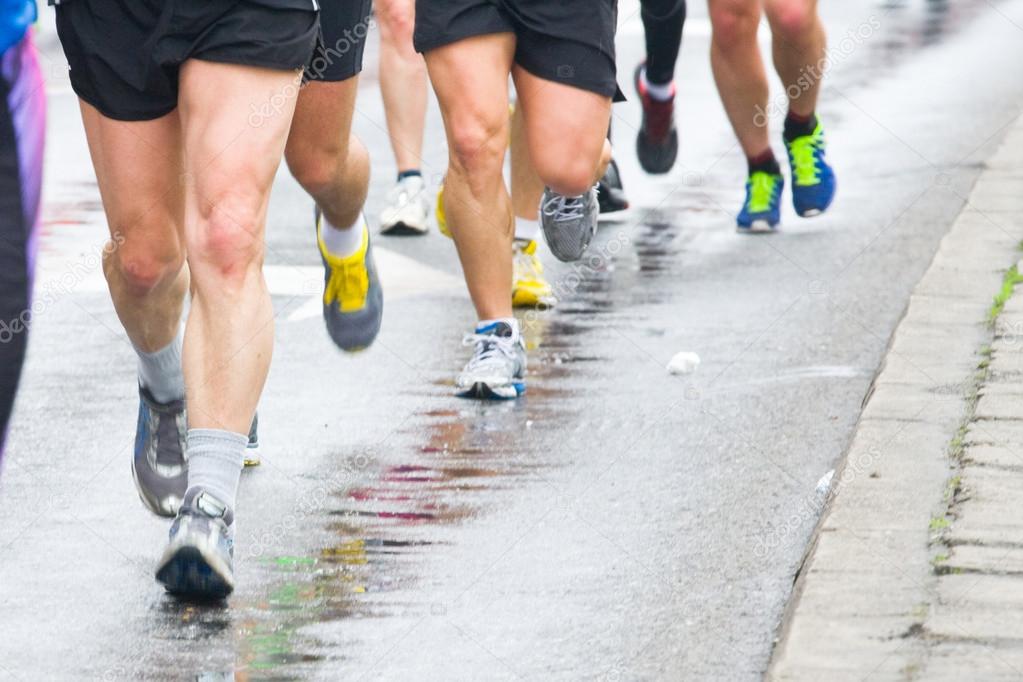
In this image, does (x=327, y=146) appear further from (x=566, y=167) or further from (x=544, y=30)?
(x=566, y=167)

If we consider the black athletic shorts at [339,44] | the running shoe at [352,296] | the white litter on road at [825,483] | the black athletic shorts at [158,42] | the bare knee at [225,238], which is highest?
the black athletic shorts at [158,42]

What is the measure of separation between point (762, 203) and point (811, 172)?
26 centimetres

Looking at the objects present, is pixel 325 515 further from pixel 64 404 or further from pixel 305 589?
pixel 64 404

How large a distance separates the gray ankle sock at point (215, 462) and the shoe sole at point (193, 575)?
0.13m

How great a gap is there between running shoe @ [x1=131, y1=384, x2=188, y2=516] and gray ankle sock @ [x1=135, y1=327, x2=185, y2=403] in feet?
0.05

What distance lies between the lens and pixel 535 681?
382cm

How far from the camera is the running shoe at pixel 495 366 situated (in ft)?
19.6

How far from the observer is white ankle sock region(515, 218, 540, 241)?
7.19 m

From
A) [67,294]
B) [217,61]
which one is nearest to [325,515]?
[217,61]

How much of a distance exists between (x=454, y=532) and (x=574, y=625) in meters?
0.68

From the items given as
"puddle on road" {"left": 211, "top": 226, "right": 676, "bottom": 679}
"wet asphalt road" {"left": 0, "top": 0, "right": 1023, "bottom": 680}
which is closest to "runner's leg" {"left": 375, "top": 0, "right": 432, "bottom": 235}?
"wet asphalt road" {"left": 0, "top": 0, "right": 1023, "bottom": 680}

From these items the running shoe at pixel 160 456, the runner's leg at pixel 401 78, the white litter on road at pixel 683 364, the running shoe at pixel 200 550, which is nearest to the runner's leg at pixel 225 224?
the running shoe at pixel 200 550

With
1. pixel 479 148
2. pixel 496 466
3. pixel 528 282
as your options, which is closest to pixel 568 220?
pixel 528 282

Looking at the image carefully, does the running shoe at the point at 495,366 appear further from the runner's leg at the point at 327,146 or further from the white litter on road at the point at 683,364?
the runner's leg at the point at 327,146
